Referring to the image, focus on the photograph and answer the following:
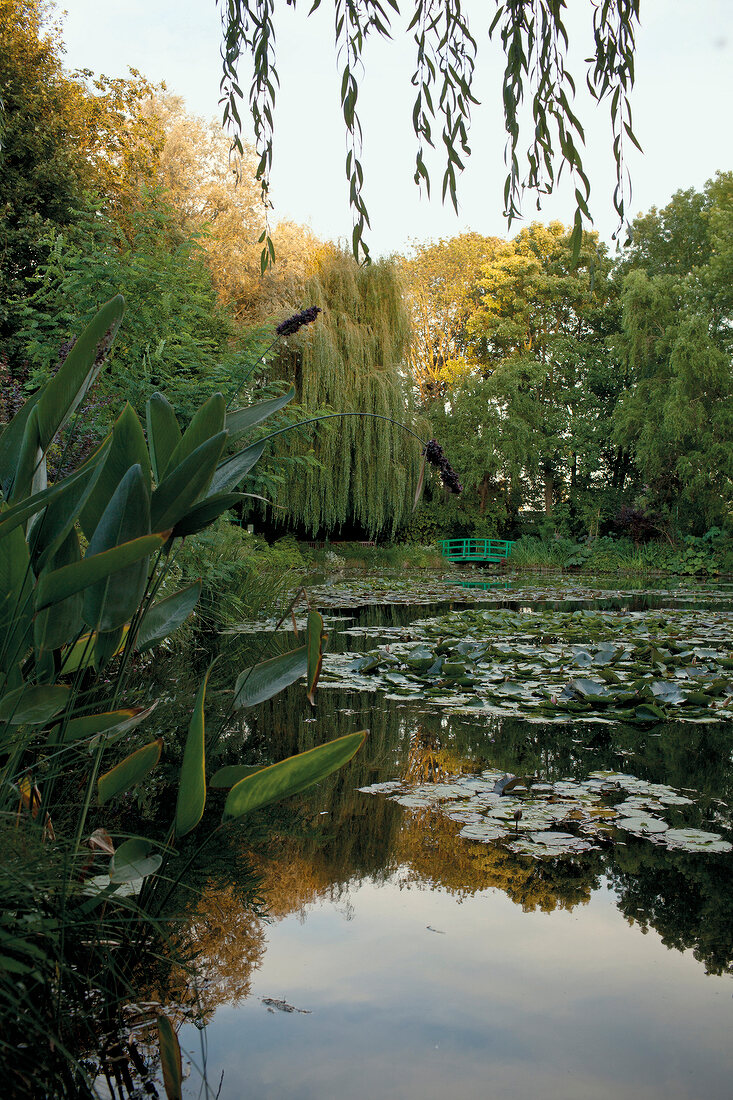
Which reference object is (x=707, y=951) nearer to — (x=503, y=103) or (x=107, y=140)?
(x=503, y=103)

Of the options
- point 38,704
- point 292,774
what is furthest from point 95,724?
point 292,774

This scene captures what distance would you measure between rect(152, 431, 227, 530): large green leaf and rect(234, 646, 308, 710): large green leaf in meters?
0.31

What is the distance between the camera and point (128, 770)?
107 cm

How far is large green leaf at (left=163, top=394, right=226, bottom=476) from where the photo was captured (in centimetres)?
115

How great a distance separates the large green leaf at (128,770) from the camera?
41.3 inches

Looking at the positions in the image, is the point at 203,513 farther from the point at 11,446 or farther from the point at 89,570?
the point at 11,446

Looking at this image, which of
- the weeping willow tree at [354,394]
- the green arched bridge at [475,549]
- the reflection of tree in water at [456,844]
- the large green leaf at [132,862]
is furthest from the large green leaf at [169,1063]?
the green arched bridge at [475,549]

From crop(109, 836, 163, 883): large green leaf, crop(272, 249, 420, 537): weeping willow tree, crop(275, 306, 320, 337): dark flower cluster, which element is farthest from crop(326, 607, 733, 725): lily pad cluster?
crop(272, 249, 420, 537): weeping willow tree

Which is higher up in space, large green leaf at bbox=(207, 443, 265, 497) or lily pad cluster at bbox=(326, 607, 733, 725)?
large green leaf at bbox=(207, 443, 265, 497)

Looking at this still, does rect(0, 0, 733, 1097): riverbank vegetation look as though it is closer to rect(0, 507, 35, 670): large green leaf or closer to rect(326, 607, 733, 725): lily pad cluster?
rect(0, 507, 35, 670): large green leaf

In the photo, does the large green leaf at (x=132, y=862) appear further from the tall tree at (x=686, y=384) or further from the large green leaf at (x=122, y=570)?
the tall tree at (x=686, y=384)

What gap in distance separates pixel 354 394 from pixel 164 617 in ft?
38.0

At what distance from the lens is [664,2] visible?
1.84 metres

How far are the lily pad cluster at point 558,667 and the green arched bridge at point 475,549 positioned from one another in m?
10.9
